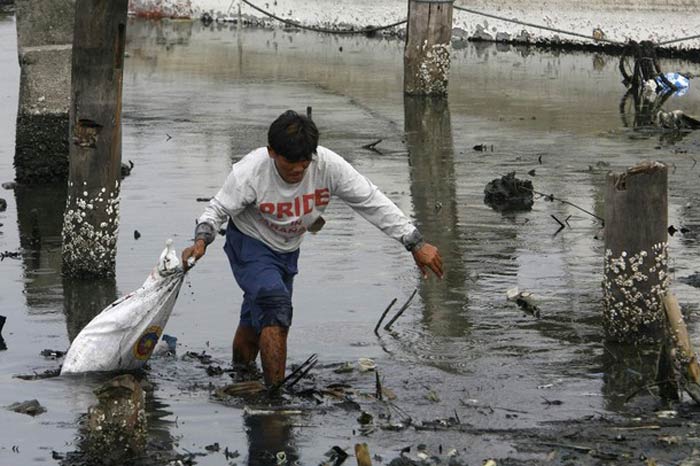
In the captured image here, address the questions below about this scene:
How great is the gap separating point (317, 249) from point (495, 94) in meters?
10.4

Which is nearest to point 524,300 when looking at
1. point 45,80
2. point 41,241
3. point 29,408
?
point 29,408

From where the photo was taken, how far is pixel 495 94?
71.8ft

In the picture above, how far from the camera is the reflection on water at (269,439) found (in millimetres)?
7164

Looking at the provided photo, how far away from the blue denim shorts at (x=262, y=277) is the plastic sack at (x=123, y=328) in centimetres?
39

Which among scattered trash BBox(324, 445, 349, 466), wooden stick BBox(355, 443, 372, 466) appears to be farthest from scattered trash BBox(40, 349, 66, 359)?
wooden stick BBox(355, 443, 372, 466)

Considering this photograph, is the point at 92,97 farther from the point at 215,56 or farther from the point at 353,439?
the point at 215,56

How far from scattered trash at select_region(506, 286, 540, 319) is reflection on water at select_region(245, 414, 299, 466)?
2739 millimetres

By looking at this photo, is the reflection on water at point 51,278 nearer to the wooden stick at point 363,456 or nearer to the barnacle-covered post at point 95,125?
the barnacle-covered post at point 95,125

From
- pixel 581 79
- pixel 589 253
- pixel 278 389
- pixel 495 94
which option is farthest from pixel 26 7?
pixel 581 79

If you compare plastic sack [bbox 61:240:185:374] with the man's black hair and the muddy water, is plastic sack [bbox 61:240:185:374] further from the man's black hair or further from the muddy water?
the man's black hair

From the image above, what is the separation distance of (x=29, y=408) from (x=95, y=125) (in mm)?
3039

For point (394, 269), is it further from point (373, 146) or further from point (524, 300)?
point (373, 146)

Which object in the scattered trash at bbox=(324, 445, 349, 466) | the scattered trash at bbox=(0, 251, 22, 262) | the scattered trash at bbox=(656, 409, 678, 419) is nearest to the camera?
the scattered trash at bbox=(324, 445, 349, 466)

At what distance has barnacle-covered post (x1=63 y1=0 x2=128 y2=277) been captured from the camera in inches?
413
